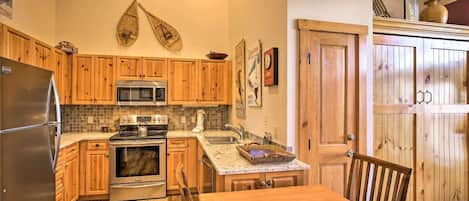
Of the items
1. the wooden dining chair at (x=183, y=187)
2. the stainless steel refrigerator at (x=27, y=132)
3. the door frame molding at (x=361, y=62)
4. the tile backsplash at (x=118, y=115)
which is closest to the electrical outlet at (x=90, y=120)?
the tile backsplash at (x=118, y=115)

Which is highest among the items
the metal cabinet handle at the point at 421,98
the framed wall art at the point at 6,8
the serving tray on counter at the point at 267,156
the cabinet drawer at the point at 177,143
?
the framed wall art at the point at 6,8

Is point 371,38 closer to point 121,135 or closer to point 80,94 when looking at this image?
point 121,135

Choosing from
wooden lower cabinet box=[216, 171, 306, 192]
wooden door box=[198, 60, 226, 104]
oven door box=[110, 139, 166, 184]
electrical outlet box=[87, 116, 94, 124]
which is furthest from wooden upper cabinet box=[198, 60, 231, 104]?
wooden lower cabinet box=[216, 171, 306, 192]

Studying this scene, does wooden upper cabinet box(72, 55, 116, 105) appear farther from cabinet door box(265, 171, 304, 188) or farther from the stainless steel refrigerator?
cabinet door box(265, 171, 304, 188)

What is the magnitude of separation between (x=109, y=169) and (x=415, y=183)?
3690mm

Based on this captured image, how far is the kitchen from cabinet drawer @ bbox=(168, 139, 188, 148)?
14 mm

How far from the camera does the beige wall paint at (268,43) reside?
246 cm

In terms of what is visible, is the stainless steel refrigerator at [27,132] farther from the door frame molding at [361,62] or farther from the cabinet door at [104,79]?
the door frame molding at [361,62]

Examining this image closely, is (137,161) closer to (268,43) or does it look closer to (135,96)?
(135,96)

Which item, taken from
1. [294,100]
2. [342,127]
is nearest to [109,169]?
[294,100]

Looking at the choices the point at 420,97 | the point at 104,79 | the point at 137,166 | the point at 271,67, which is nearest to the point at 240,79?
the point at 271,67

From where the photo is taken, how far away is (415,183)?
9.35 feet

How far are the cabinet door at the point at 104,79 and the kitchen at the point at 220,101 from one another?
0.6 inches

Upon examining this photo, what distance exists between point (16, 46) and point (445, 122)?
4484 mm
